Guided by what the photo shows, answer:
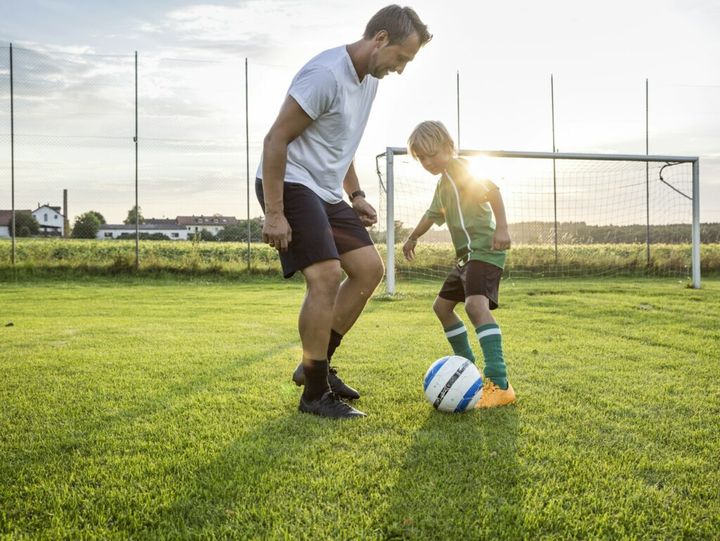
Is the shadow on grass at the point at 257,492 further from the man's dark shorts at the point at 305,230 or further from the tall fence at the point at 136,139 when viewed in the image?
the tall fence at the point at 136,139

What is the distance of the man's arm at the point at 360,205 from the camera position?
12.3 feet

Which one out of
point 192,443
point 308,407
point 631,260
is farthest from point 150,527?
point 631,260

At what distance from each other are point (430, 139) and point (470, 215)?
524mm

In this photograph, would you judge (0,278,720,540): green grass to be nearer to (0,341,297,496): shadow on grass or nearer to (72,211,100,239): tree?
(0,341,297,496): shadow on grass

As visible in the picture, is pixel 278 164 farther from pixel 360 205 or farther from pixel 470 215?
pixel 470 215

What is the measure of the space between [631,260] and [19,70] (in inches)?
631

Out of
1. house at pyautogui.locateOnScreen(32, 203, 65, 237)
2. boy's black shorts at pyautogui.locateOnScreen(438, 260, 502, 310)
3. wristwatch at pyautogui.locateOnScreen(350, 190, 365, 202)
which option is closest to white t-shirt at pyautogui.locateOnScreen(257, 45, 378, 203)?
wristwatch at pyautogui.locateOnScreen(350, 190, 365, 202)

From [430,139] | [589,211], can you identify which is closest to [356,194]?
[430,139]

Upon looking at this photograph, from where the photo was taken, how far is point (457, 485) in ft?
7.04

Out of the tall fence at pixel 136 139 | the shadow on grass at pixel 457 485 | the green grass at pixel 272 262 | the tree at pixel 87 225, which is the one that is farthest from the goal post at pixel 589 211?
the tree at pixel 87 225

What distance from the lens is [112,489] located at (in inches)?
83.6

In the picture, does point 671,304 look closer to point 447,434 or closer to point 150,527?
point 447,434

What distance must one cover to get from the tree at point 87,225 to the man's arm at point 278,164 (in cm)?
→ 1675

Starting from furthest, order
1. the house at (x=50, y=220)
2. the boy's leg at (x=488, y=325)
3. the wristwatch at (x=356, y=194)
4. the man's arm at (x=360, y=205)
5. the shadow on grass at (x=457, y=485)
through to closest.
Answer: the house at (x=50, y=220) → the wristwatch at (x=356, y=194) → the man's arm at (x=360, y=205) → the boy's leg at (x=488, y=325) → the shadow on grass at (x=457, y=485)
